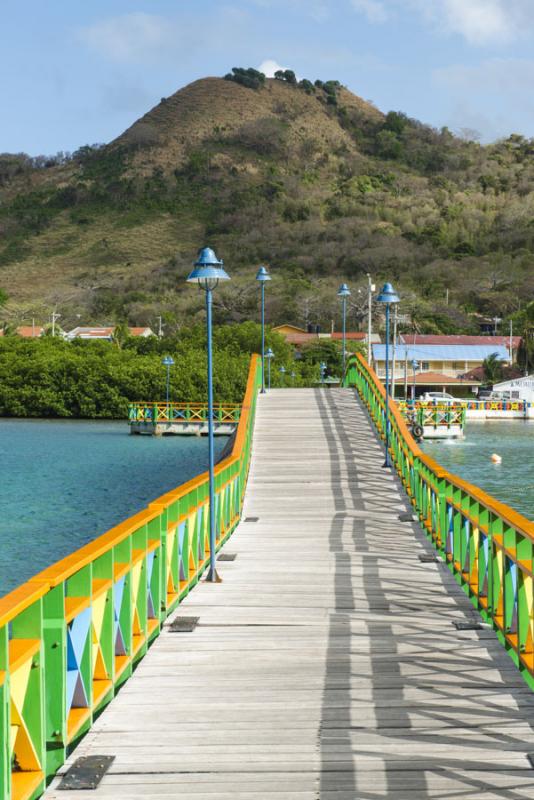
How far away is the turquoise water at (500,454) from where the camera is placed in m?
36.8

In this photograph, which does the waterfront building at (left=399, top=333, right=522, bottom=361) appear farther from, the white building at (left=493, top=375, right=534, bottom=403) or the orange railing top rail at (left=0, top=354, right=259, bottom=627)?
the orange railing top rail at (left=0, top=354, right=259, bottom=627)

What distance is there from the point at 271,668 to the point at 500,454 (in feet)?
150

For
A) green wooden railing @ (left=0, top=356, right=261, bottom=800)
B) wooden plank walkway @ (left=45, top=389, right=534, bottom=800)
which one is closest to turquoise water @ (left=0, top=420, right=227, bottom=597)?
wooden plank walkway @ (left=45, top=389, right=534, bottom=800)

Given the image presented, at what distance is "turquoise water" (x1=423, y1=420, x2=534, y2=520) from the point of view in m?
36.8

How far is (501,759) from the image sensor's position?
4.98m

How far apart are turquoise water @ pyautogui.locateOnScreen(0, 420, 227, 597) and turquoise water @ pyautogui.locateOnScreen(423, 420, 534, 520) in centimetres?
1150

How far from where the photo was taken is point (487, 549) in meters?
8.20

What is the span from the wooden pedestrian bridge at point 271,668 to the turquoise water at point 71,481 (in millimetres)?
11220

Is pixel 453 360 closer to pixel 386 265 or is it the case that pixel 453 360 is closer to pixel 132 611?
pixel 386 265

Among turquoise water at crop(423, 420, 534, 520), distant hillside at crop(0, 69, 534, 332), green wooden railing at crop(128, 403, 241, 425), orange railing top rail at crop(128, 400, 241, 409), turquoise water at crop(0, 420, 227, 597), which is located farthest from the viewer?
distant hillside at crop(0, 69, 534, 332)

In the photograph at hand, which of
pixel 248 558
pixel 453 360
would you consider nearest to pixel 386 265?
pixel 453 360

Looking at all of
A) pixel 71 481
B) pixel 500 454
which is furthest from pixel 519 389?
pixel 71 481

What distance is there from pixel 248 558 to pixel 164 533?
3.86m

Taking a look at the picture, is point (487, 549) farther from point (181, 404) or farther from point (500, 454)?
point (181, 404)
